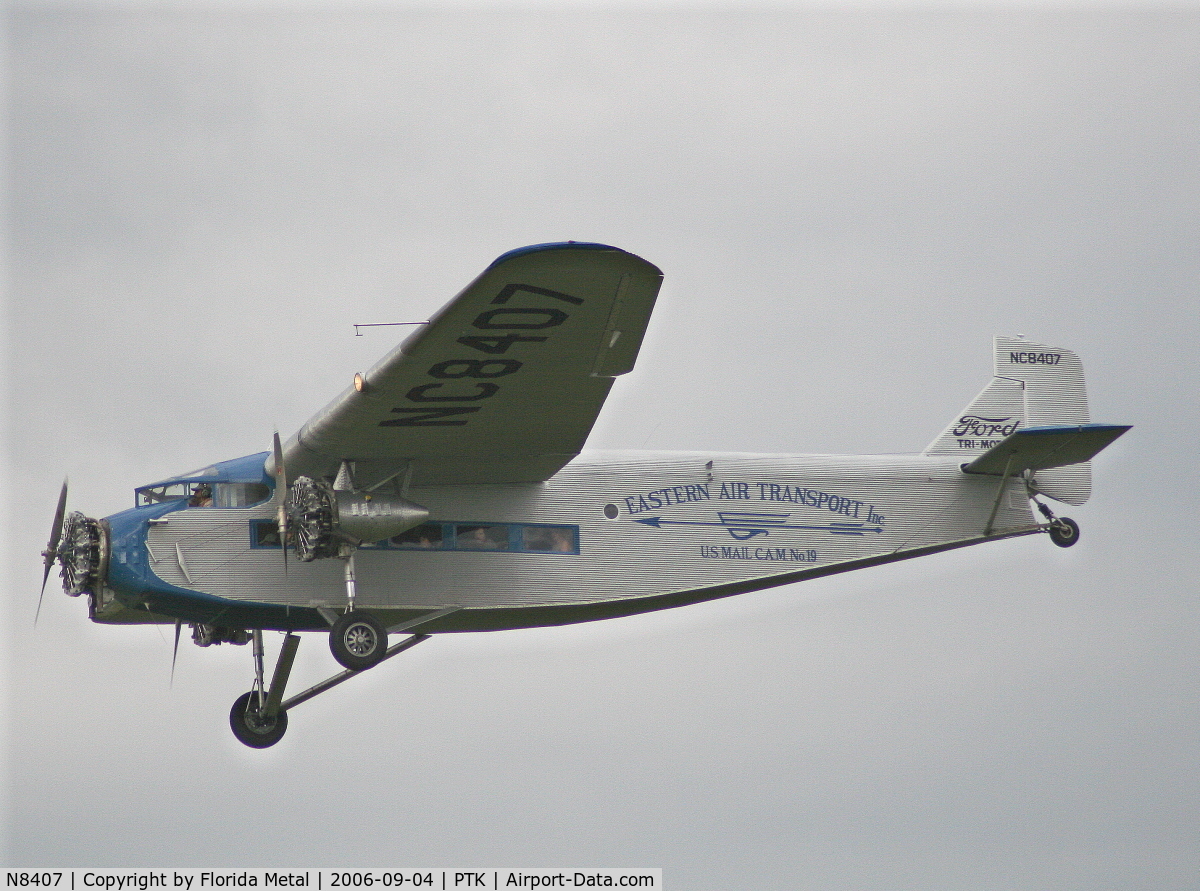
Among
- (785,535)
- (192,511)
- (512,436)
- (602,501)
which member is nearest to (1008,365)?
(785,535)

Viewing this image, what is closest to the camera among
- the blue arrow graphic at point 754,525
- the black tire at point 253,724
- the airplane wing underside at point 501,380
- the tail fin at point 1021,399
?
the airplane wing underside at point 501,380

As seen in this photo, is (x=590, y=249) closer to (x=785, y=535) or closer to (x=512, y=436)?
(x=512, y=436)

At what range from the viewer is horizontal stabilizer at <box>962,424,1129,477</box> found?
74.8 ft

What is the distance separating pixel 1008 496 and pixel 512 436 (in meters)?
7.76

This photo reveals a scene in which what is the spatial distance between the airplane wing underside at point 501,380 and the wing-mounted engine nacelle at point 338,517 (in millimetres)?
476

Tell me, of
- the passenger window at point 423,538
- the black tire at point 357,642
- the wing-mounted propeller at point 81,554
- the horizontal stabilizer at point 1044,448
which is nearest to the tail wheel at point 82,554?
the wing-mounted propeller at point 81,554

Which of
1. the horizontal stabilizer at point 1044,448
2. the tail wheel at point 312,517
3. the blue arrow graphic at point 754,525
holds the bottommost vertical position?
the tail wheel at point 312,517

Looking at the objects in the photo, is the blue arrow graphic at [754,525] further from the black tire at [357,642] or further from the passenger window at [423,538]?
the black tire at [357,642]

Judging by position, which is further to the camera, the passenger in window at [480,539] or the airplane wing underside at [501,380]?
the passenger in window at [480,539]

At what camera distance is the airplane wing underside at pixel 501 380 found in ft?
58.1

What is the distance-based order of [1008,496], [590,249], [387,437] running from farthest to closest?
[1008,496] → [387,437] → [590,249]

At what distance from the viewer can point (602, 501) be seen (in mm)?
23188

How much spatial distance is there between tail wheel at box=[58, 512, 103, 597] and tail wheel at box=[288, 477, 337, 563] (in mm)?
2539

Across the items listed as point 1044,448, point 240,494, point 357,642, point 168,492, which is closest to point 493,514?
point 357,642
